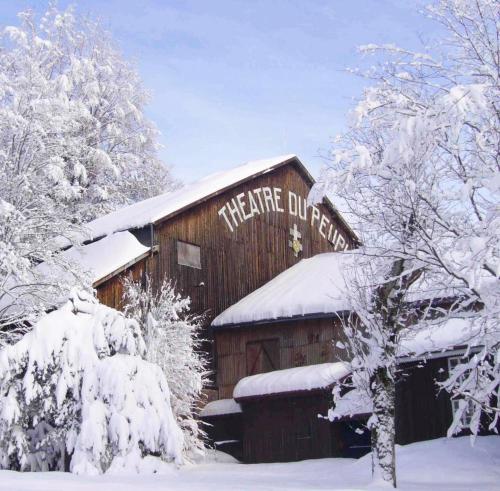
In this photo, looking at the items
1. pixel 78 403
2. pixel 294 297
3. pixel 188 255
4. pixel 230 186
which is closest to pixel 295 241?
pixel 230 186

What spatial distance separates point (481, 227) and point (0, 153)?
15.6 meters

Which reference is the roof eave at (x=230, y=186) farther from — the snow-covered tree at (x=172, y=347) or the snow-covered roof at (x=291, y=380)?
the snow-covered roof at (x=291, y=380)

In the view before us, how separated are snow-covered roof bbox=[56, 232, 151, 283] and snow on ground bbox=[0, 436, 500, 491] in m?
6.48

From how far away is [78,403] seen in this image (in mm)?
16797

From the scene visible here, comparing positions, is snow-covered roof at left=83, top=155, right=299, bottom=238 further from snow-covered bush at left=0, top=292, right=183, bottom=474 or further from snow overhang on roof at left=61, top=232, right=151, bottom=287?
snow-covered bush at left=0, top=292, right=183, bottom=474

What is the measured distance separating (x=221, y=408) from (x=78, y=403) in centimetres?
975

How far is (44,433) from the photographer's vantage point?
16812 millimetres

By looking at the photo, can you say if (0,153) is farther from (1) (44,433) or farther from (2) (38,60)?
(1) (44,433)

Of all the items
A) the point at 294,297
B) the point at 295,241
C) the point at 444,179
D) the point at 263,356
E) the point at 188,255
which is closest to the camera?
the point at 444,179

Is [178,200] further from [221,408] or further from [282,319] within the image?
[221,408]

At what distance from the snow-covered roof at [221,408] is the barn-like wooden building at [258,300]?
4 centimetres

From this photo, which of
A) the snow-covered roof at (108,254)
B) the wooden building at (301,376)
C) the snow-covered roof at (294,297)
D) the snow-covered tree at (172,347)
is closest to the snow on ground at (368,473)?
the snow-covered tree at (172,347)

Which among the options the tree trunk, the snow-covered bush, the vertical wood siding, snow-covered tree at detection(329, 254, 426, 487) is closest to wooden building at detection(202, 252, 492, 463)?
the vertical wood siding

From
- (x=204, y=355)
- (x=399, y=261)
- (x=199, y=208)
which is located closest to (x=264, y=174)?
(x=199, y=208)
